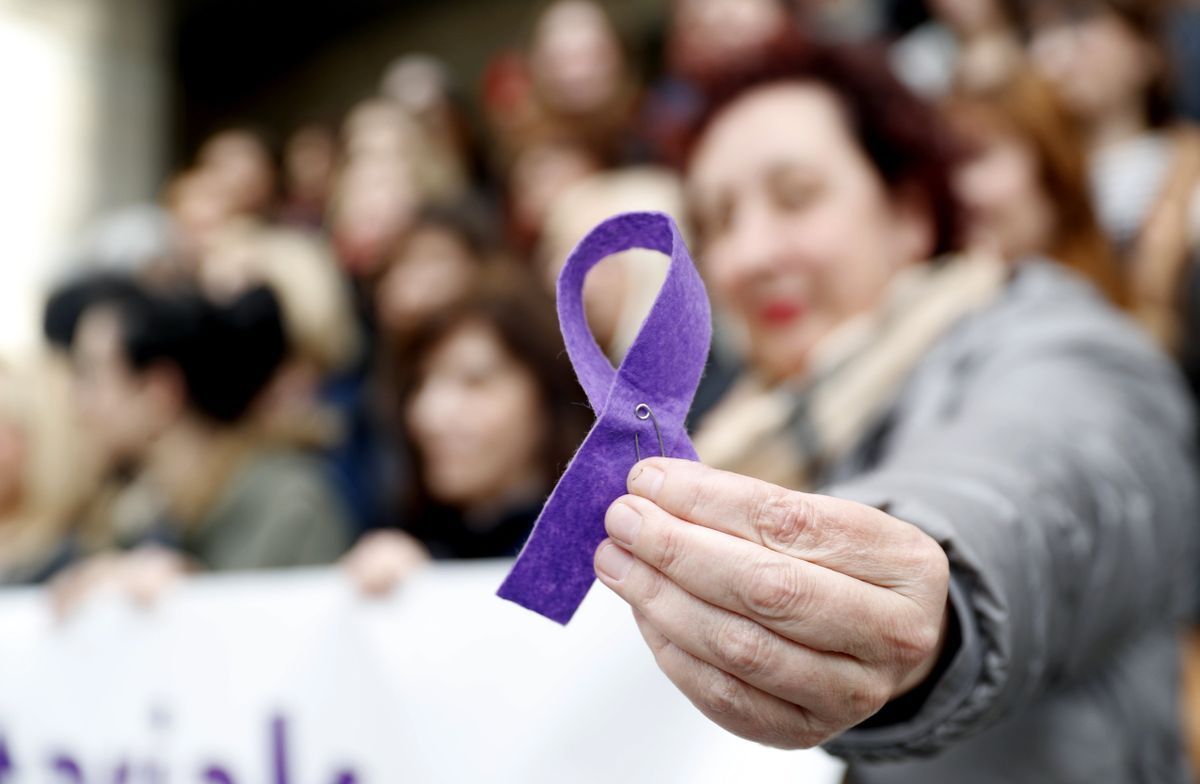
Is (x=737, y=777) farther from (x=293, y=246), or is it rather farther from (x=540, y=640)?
(x=293, y=246)

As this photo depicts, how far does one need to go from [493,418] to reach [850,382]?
30.1 inches

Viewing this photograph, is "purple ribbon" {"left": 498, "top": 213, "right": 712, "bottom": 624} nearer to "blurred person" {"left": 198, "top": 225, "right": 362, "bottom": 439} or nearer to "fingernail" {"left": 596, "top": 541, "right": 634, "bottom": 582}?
"fingernail" {"left": 596, "top": 541, "right": 634, "bottom": 582}

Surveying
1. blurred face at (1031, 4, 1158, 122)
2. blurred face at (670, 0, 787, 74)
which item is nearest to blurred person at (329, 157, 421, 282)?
Answer: blurred face at (670, 0, 787, 74)

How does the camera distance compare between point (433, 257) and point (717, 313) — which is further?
point (433, 257)

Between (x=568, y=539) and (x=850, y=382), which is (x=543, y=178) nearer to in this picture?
(x=850, y=382)

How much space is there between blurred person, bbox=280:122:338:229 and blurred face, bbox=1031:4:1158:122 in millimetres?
3065

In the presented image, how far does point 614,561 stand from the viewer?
644 mm

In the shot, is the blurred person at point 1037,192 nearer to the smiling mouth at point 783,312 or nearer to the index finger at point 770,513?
the smiling mouth at point 783,312

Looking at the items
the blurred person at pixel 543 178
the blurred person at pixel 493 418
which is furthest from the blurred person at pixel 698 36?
the blurred person at pixel 493 418

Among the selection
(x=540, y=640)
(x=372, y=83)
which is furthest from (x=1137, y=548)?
(x=372, y=83)

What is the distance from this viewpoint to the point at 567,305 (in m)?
0.68

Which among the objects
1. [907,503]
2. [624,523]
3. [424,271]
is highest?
[624,523]

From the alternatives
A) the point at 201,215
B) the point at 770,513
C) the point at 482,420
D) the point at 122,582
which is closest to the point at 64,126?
the point at 201,215

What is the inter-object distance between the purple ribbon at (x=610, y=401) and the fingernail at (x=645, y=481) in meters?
0.02
